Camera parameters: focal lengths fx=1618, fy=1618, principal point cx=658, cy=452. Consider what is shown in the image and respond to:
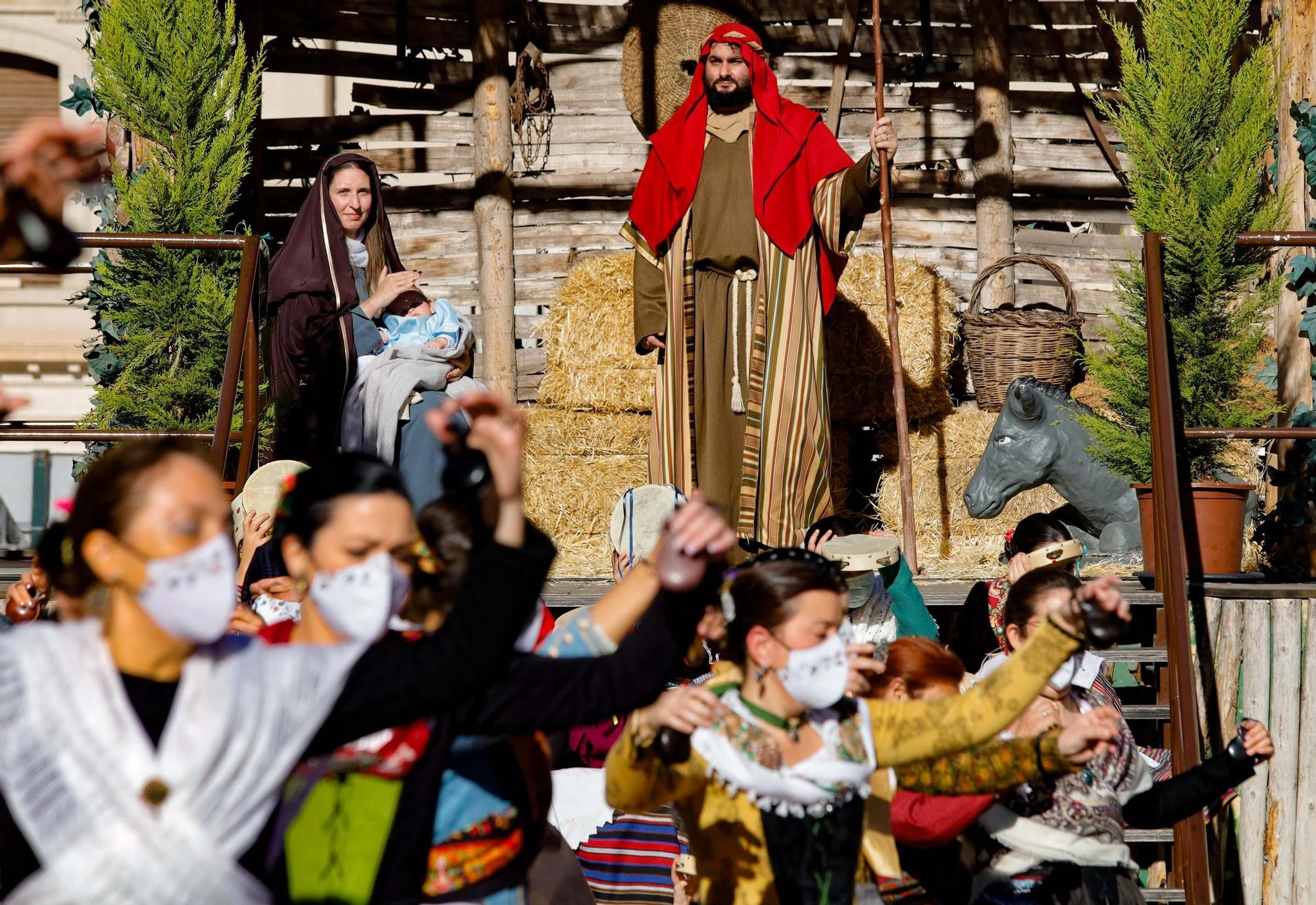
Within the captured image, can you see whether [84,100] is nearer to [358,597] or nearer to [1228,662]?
[1228,662]

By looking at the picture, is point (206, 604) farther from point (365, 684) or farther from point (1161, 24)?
point (1161, 24)

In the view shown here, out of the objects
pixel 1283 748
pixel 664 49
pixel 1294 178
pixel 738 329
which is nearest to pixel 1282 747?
pixel 1283 748

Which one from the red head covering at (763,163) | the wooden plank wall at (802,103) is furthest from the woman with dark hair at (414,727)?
the wooden plank wall at (802,103)

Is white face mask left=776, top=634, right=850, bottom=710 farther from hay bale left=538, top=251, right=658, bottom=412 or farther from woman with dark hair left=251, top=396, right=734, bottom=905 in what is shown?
hay bale left=538, top=251, right=658, bottom=412

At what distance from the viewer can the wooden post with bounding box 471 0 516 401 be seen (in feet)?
27.9

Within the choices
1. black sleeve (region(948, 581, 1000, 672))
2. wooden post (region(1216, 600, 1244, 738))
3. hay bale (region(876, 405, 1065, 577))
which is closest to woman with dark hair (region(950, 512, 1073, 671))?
black sleeve (region(948, 581, 1000, 672))

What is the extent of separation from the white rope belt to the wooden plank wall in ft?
7.24

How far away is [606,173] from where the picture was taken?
8.69 meters

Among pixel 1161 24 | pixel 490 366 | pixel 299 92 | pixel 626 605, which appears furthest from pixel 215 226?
pixel 299 92

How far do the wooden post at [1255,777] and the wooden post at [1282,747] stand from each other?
0.02 m

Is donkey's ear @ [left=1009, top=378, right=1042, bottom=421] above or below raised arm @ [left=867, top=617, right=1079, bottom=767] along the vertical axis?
above

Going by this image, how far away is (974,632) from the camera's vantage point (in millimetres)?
5480

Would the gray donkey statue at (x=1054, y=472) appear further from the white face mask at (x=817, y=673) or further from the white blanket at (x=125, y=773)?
the white blanket at (x=125, y=773)

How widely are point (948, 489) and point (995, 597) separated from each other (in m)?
2.99
